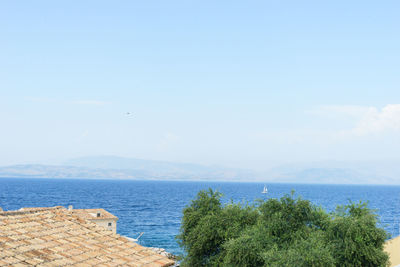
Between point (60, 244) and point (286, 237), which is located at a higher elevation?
point (60, 244)

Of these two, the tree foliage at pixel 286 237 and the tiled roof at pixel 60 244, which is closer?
the tiled roof at pixel 60 244

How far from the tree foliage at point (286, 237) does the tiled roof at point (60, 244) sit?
38.0 ft

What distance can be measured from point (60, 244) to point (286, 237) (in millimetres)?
18107

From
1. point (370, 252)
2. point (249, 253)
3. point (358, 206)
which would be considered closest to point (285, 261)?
point (249, 253)

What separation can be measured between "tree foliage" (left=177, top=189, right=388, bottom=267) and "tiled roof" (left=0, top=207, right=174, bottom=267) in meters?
11.6

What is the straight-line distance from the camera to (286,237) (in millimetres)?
30234

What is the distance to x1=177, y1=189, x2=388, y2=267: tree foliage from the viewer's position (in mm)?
27078

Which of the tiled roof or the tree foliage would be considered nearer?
the tiled roof

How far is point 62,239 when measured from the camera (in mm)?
17516

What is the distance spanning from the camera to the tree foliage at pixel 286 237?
2708 cm

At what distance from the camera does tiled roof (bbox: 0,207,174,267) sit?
15.2m

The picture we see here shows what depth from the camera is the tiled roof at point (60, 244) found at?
50.0ft

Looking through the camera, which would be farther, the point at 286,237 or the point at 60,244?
the point at 286,237

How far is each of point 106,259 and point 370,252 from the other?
Result: 65.1ft
